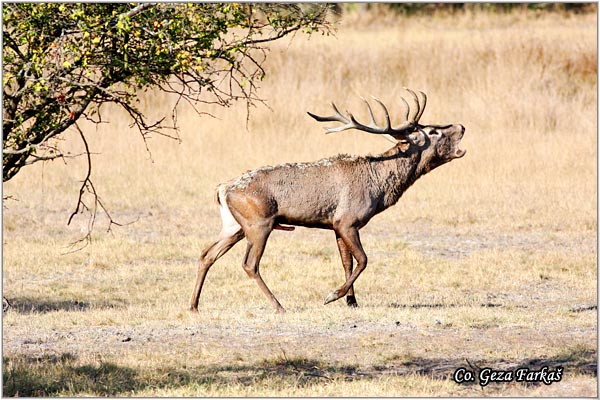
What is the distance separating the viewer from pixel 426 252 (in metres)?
16.5

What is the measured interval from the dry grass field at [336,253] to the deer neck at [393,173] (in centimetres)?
121

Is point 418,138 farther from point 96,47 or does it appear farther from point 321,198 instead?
point 96,47

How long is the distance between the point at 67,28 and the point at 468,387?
16.1 feet

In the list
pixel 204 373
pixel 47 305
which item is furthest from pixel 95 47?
pixel 47 305

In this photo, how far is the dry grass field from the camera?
9414 millimetres

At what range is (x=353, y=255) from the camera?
11.8 m

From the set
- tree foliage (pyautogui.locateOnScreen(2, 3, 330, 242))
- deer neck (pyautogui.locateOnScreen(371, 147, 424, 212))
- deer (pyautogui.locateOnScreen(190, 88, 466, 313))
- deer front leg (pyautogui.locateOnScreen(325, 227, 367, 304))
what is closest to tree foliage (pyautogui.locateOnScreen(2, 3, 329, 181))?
tree foliage (pyautogui.locateOnScreen(2, 3, 330, 242))

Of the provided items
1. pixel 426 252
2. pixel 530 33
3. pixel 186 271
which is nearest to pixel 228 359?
pixel 186 271

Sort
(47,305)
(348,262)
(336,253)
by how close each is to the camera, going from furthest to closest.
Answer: (336,253)
(47,305)
(348,262)

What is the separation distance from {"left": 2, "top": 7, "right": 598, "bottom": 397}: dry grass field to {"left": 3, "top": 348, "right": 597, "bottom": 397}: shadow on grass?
0.03m

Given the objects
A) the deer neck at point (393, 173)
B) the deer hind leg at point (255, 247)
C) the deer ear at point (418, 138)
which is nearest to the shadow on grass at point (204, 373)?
the deer hind leg at point (255, 247)

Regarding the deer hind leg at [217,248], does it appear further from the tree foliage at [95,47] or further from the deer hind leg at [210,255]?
the tree foliage at [95,47]

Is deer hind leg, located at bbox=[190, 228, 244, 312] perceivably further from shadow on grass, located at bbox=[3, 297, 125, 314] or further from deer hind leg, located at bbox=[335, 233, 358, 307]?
shadow on grass, located at bbox=[3, 297, 125, 314]

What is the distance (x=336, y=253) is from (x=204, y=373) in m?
7.39
